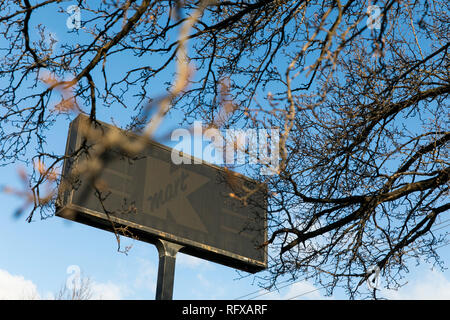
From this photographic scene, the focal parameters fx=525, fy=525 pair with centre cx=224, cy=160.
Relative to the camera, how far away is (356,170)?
20.9 ft

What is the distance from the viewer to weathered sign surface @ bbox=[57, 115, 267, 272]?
8.88 m

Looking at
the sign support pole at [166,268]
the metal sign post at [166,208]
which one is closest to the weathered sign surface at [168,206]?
the metal sign post at [166,208]

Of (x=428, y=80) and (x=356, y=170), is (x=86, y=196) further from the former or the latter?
(x=428, y=80)

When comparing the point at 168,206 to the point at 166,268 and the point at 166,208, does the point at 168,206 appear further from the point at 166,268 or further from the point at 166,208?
the point at 166,268

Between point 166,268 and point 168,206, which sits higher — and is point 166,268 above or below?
below

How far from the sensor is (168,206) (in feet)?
33.6

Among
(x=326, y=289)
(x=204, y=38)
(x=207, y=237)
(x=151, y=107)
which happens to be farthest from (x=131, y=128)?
(x=207, y=237)

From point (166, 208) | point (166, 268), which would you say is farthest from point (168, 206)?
point (166, 268)

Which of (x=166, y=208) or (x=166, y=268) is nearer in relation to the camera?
(x=166, y=268)

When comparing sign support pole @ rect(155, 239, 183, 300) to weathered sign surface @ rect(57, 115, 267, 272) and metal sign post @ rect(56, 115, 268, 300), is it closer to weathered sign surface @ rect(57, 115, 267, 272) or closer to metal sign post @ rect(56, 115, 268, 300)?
metal sign post @ rect(56, 115, 268, 300)

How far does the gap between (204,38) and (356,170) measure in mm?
2416

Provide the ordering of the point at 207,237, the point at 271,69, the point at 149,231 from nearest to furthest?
the point at 271,69
the point at 149,231
the point at 207,237

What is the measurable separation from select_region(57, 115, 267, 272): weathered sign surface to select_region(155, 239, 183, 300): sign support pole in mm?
136

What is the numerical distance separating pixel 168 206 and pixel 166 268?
1246 mm
